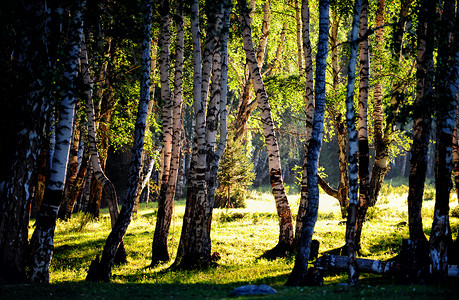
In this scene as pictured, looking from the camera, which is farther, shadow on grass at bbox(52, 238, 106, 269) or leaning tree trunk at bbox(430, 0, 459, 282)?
shadow on grass at bbox(52, 238, 106, 269)

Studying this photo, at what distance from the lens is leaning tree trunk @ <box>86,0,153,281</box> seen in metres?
9.49

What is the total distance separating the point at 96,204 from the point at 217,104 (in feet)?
38.3

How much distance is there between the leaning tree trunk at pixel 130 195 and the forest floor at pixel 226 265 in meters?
0.45

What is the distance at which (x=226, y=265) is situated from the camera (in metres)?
11.9

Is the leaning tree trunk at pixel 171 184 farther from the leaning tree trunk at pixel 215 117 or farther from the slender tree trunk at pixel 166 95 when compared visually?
the leaning tree trunk at pixel 215 117

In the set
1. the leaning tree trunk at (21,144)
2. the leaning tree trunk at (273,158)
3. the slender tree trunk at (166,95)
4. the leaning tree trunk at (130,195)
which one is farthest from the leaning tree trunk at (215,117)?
the leaning tree trunk at (21,144)

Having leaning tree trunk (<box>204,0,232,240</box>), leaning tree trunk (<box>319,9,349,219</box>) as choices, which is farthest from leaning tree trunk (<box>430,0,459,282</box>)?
leaning tree trunk (<box>319,9,349,219</box>)

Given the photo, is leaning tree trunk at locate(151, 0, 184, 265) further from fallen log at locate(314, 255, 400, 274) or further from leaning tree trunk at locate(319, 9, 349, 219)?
leaning tree trunk at locate(319, 9, 349, 219)

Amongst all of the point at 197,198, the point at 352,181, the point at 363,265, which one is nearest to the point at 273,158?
the point at 197,198

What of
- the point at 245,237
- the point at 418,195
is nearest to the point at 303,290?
the point at 418,195

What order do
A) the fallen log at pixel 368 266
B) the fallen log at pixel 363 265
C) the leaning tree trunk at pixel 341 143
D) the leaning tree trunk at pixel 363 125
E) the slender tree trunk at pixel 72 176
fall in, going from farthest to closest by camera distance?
A: the leaning tree trunk at pixel 341 143
the slender tree trunk at pixel 72 176
the leaning tree trunk at pixel 363 125
the fallen log at pixel 363 265
the fallen log at pixel 368 266

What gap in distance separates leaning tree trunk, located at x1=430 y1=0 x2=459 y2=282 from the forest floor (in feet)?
2.37

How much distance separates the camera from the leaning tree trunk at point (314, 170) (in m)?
8.48

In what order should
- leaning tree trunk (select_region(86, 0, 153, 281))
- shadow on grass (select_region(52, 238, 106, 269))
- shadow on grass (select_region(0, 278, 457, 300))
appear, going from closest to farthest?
1. shadow on grass (select_region(0, 278, 457, 300))
2. leaning tree trunk (select_region(86, 0, 153, 281))
3. shadow on grass (select_region(52, 238, 106, 269))
